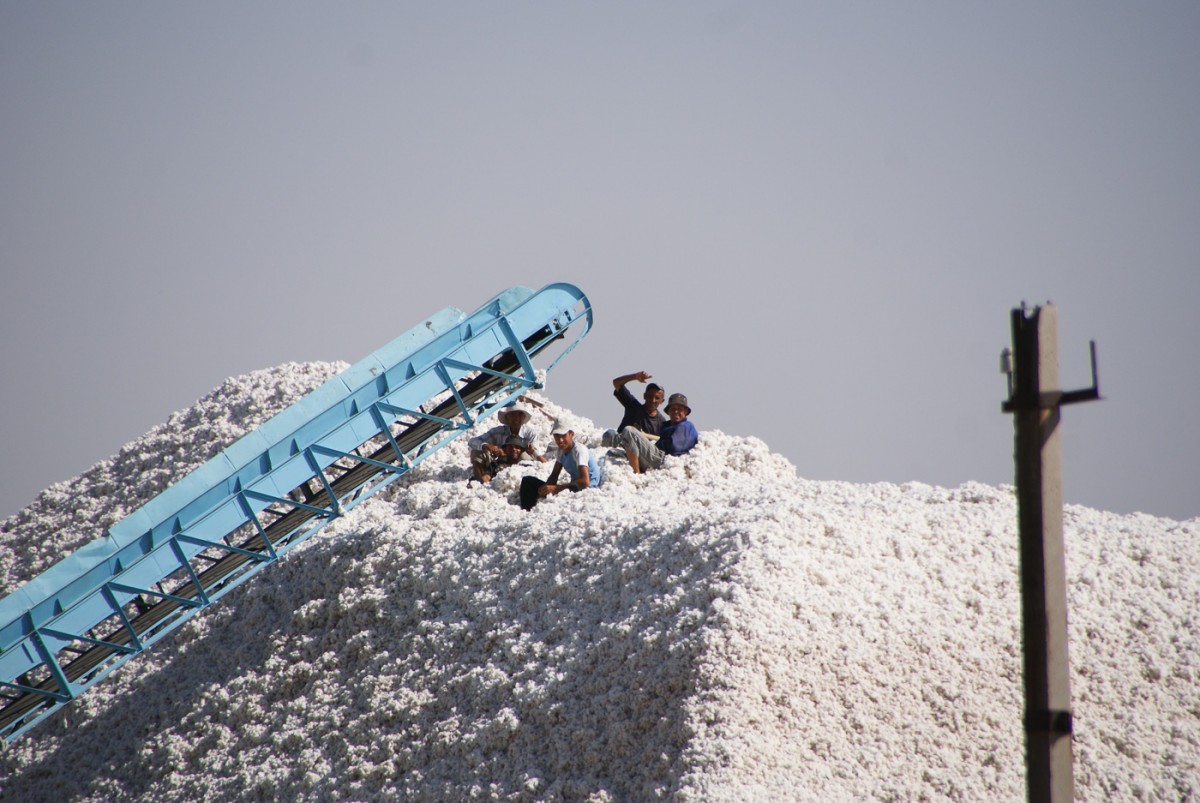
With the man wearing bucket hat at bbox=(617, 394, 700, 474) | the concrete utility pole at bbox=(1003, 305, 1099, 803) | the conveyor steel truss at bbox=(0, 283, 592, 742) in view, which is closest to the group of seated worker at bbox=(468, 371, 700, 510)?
the man wearing bucket hat at bbox=(617, 394, 700, 474)

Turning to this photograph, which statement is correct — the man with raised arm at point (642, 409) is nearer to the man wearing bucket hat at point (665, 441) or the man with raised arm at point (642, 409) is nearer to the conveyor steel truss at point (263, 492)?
the man wearing bucket hat at point (665, 441)

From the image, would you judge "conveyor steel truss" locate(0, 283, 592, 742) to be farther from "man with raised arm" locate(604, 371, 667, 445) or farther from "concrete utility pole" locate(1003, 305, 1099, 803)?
"concrete utility pole" locate(1003, 305, 1099, 803)

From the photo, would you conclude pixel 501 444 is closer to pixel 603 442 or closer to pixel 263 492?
pixel 603 442

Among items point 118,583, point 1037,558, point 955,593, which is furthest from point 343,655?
point 1037,558

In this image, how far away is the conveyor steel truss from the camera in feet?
32.9

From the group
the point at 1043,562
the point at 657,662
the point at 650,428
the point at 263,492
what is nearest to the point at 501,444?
the point at 650,428

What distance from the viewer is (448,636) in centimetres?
973

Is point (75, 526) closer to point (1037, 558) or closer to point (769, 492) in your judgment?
point (769, 492)

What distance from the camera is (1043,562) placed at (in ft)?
19.3

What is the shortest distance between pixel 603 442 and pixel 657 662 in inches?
202

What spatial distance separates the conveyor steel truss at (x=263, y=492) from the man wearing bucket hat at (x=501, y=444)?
0.96 metres

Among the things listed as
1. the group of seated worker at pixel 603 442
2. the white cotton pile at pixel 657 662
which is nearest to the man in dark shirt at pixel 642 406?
the group of seated worker at pixel 603 442

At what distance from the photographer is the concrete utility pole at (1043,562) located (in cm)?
586

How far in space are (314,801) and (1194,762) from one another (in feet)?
20.0
